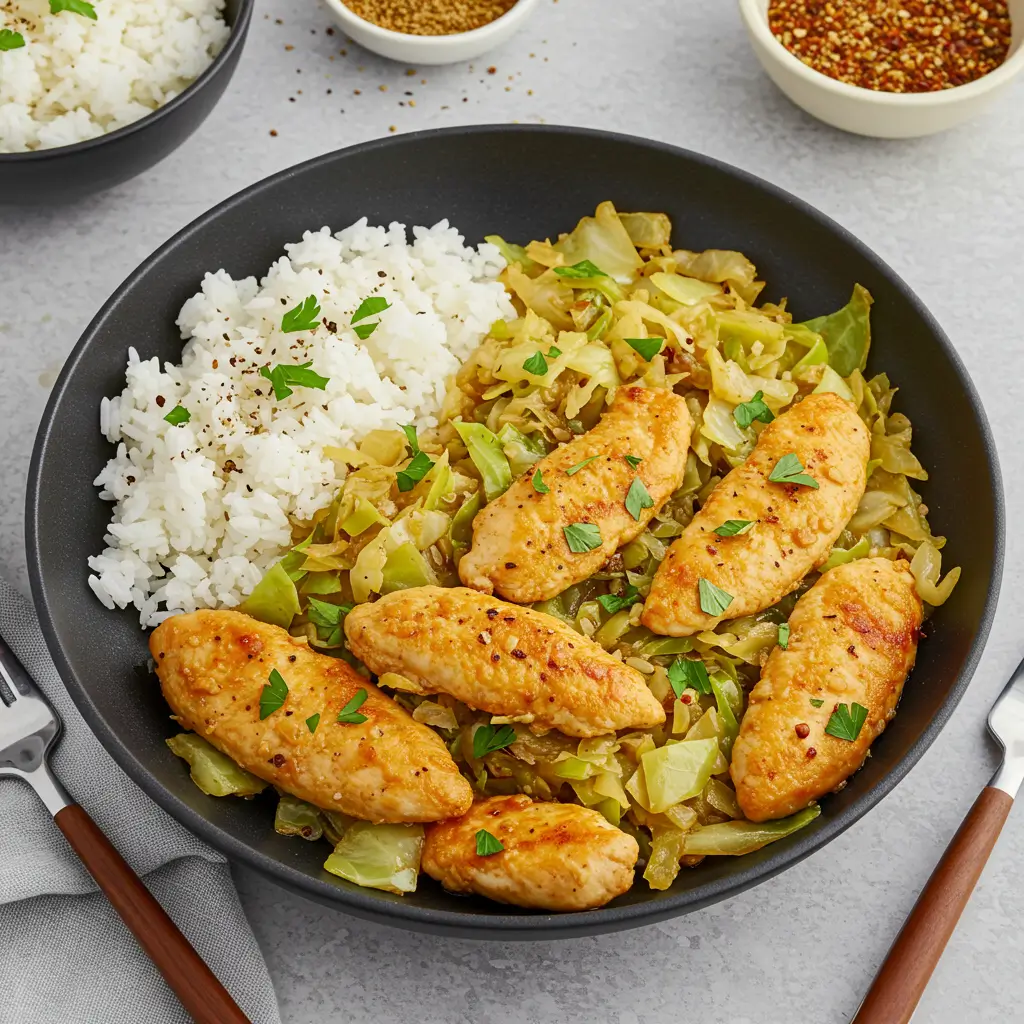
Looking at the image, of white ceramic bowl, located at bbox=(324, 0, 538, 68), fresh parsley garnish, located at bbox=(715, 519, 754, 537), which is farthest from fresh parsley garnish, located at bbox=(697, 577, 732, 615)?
white ceramic bowl, located at bbox=(324, 0, 538, 68)

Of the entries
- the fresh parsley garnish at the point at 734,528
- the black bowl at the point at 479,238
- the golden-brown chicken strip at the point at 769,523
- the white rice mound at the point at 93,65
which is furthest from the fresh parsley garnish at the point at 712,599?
the white rice mound at the point at 93,65

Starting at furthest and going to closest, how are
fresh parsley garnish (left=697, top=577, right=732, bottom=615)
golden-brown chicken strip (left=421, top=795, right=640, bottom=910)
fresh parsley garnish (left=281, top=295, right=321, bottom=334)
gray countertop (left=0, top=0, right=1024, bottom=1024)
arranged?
1. fresh parsley garnish (left=281, top=295, right=321, bottom=334)
2. gray countertop (left=0, top=0, right=1024, bottom=1024)
3. fresh parsley garnish (left=697, top=577, right=732, bottom=615)
4. golden-brown chicken strip (left=421, top=795, right=640, bottom=910)

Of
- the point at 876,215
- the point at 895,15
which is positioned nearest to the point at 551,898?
the point at 876,215

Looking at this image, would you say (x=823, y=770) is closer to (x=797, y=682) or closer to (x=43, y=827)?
(x=797, y=682)

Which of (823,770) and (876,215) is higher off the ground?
(876,215)

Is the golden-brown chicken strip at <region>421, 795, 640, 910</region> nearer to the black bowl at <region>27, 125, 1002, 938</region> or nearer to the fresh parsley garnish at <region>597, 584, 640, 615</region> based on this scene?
the black bowl at <region>27, 125, 1002, 938</region>

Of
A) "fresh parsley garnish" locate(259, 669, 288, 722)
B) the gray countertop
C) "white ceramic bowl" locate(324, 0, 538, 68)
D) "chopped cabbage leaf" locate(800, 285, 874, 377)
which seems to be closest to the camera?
"fresh parsley garnish" locate(259, 669, 288, 722)

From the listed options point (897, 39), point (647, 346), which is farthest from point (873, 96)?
point (647, 346)
